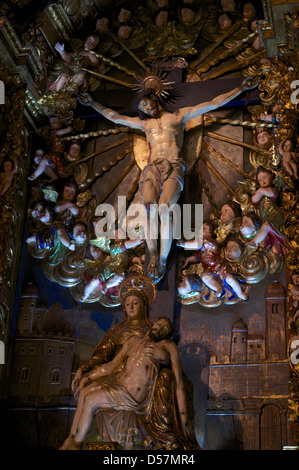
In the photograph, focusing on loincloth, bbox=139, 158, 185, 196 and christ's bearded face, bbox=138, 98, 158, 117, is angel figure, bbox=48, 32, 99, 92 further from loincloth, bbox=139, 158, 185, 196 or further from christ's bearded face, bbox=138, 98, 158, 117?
loincloth, bbox=139, 158, 185, 196

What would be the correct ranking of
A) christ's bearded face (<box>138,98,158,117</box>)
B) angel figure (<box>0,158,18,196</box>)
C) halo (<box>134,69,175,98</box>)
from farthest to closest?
halo (<box>134,69,175,98</box>) < christ's bearded face (<box>138,98,158,117</box>) < angel figure (<box>0,158,18,196</box>)

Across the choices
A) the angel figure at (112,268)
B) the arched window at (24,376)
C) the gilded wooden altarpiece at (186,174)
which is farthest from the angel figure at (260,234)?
the arched window at (24,376)

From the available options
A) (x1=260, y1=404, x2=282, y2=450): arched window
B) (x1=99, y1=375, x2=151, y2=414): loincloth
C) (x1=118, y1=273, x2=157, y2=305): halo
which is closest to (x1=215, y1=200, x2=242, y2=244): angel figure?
(x1=118, y1=273, x2=157, y2=305): halo

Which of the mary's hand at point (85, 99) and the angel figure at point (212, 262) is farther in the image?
the mary's hand at point (85, 99)

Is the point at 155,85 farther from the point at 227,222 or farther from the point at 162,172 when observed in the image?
the point at 227,222

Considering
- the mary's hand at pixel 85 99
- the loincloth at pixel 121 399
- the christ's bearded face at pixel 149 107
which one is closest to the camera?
the loincloth at pixel 121 399

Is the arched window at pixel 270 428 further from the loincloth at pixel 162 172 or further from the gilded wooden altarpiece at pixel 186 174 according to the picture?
the loincloth at pixel 162 172

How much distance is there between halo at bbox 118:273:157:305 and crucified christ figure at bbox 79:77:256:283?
13.2 inches

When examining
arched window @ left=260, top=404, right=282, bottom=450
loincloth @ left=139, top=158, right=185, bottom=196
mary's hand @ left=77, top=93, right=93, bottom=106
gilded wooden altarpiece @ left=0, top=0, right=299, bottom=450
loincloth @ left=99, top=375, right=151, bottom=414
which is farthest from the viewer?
mary's hand @ left=77, top=93, right=93, bottom=106

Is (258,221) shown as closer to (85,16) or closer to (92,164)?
(92,164)

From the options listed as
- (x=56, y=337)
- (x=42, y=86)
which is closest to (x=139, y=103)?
(x=42, y=86)

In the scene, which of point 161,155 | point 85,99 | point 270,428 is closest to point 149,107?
point 161,155

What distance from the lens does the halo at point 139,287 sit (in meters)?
7.54

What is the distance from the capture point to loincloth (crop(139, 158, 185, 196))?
8234 millimetres
